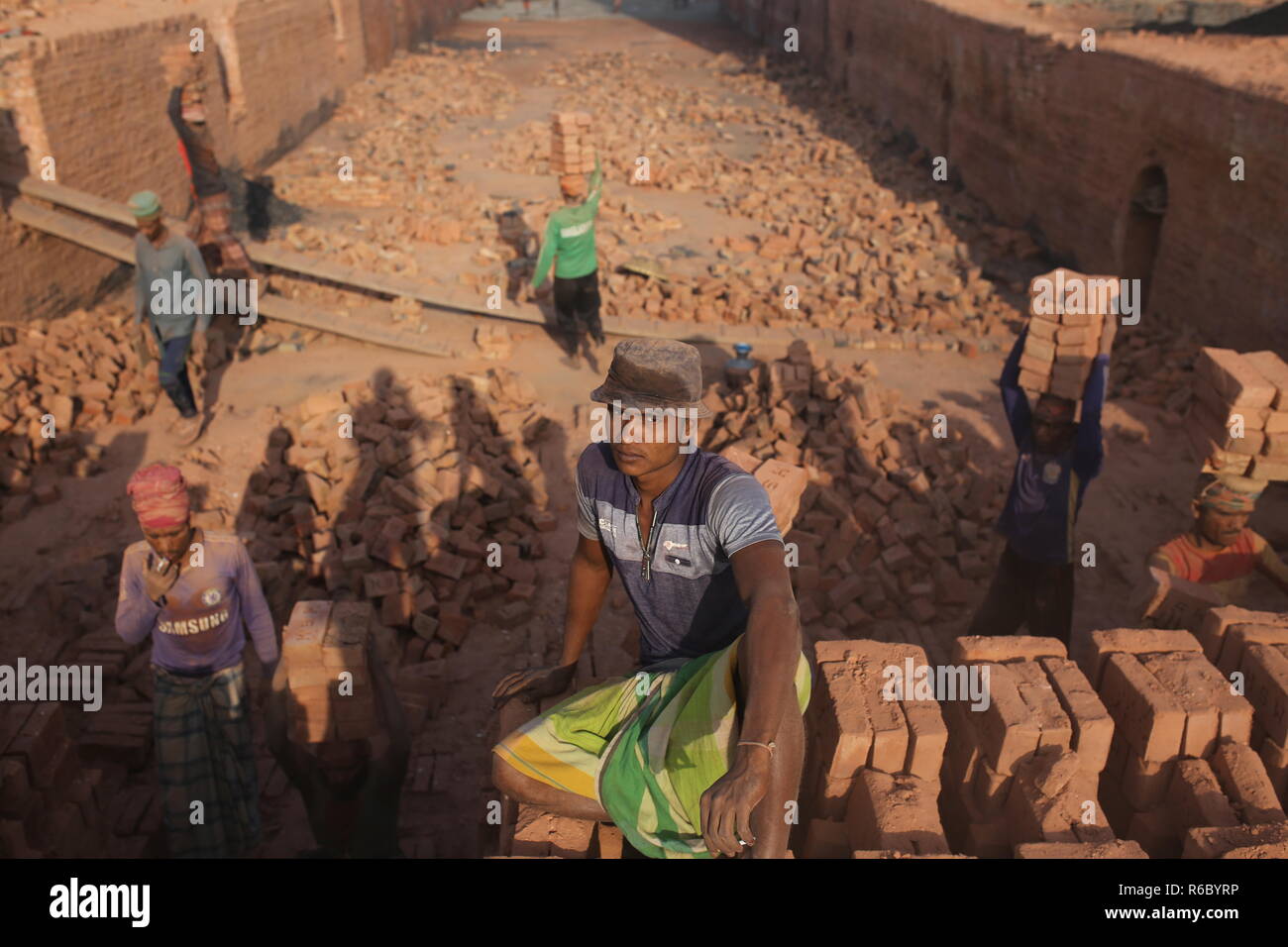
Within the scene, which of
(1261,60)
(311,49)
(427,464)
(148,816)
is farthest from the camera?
(311,49)

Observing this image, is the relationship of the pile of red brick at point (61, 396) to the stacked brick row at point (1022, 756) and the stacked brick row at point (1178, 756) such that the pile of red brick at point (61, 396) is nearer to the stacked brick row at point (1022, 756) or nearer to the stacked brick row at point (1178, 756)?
the stacked brick row at point (1022, 756)

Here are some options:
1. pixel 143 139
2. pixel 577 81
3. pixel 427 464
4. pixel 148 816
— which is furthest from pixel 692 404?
pixel 577 81

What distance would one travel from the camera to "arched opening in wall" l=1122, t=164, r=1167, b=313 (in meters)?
11.0

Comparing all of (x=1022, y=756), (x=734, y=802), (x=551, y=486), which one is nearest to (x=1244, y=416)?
(x=1022, y=756)

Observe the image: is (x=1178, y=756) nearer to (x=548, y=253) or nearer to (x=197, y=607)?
(x=197, y=607)

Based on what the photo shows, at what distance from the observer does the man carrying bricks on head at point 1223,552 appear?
5.00 m

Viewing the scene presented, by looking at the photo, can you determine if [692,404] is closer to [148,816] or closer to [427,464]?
[148,816]

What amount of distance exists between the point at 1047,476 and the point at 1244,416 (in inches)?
38.2

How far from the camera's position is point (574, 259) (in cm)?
900

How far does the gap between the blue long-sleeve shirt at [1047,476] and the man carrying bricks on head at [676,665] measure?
268 cm

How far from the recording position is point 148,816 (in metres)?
4.86

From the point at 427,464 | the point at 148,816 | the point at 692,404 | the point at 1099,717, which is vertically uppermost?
the point at 692,404

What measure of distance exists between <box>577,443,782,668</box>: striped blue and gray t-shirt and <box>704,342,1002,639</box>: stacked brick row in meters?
2.66

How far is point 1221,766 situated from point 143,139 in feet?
42.2
